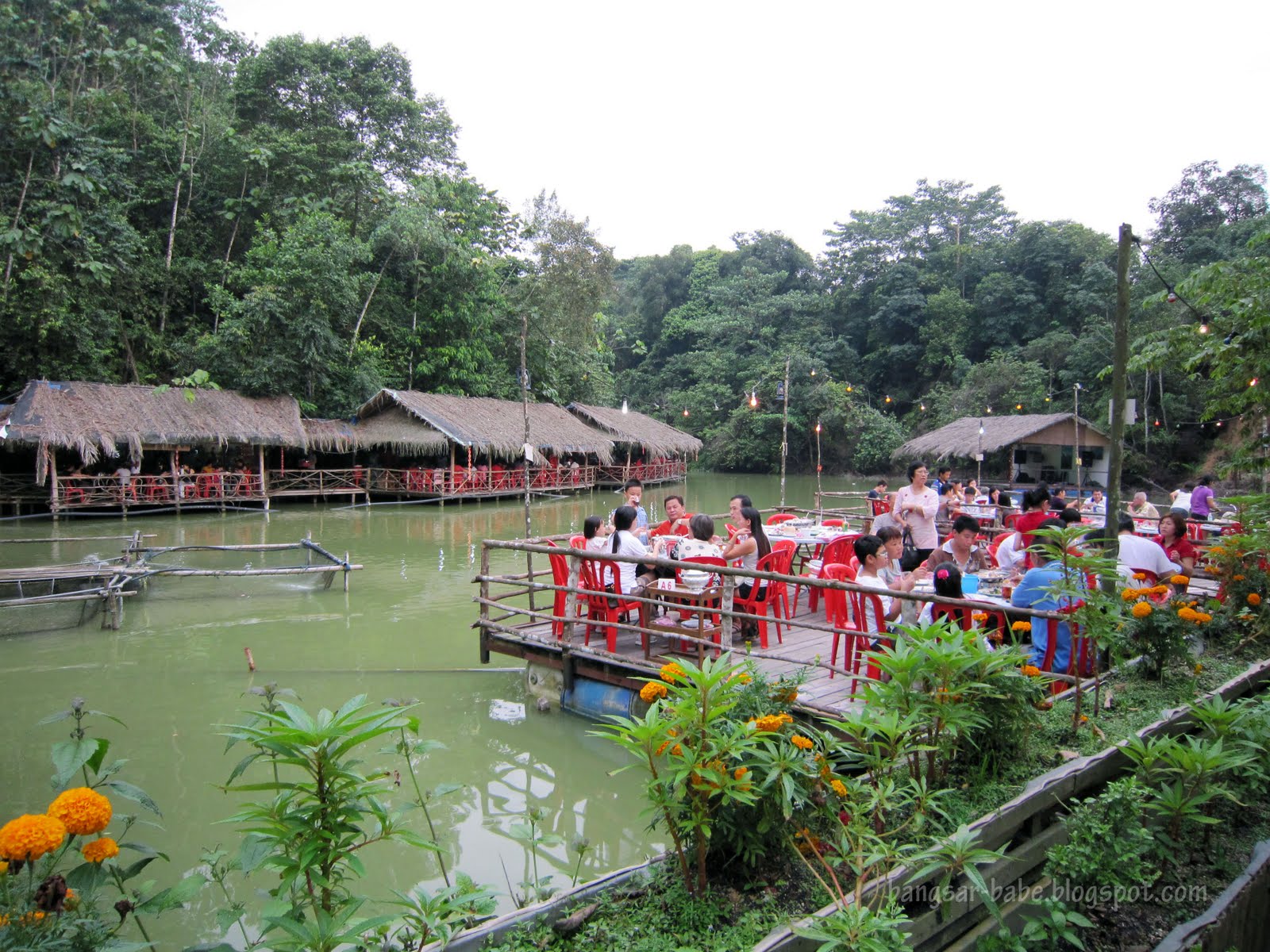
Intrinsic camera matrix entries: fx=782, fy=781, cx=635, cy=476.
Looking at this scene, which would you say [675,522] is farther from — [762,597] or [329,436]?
[329,436]

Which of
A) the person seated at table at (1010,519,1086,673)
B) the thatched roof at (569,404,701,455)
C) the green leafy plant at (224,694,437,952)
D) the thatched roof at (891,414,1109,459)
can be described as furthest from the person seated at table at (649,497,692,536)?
the thatched roof at (569,404,701,455)

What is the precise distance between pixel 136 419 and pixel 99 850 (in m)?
21.5

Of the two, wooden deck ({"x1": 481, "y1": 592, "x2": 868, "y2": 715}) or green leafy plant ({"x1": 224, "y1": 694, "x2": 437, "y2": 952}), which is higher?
green leafy plant ({"x1": 224, "y1": 694, "x2": 437, "y2": 952})

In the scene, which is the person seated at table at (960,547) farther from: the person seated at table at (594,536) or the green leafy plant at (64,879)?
the green leafy plant at (64,879)

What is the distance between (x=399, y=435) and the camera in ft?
79.4

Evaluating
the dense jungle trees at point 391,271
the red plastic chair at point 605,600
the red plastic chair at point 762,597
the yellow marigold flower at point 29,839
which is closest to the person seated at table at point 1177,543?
the red plastic chair at point 762,597

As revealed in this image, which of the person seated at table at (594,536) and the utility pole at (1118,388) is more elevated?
the utility pole at (1118,388)

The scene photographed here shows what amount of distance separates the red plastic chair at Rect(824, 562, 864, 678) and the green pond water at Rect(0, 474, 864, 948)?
5.71 feet

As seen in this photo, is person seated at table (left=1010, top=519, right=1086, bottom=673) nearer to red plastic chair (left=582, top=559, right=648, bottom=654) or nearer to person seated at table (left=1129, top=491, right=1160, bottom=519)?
red plastic chair (left=582, top=559, right=648, bottom=654)

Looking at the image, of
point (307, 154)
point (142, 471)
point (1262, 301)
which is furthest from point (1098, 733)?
point (307, 154)

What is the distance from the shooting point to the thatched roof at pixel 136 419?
1798 centimetres

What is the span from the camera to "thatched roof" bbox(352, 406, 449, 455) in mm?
23906

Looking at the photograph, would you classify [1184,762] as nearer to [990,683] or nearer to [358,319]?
[990,683]

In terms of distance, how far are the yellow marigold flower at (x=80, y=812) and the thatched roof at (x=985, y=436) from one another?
80.7 ft
